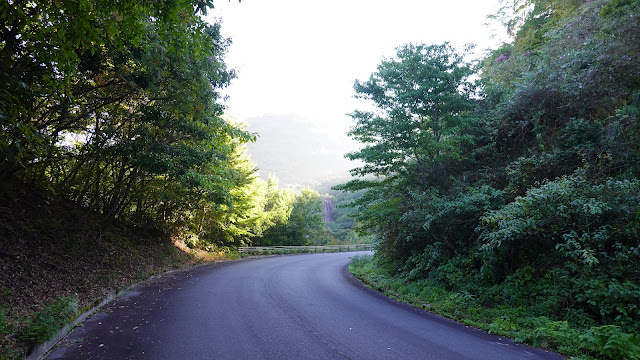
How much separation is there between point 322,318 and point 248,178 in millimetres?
16476

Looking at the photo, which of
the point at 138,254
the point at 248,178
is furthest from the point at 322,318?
the point at 248,178

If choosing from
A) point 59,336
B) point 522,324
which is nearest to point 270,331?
point 59,336

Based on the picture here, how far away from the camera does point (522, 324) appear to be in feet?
21.6

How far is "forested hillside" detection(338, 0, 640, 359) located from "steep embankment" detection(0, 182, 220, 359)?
8.04 m

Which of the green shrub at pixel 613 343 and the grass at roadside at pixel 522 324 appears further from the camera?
the grass at roadside at pixel 522 324

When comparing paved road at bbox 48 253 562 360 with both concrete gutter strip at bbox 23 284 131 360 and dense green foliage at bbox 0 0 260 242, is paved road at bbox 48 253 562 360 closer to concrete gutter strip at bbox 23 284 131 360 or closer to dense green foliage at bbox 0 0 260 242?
concrete gutter strip at bbox 23 284 131 360

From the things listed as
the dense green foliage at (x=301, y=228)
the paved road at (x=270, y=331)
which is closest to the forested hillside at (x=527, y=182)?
the paved road at (x=270, y=331)

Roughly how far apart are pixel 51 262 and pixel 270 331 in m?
6.48

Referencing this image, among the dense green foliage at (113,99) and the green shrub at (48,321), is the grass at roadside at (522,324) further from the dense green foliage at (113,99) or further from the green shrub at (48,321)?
the green shrub at (48,321)

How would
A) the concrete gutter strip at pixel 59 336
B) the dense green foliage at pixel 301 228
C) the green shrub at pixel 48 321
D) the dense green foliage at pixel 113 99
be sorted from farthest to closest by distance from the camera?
the dense green foliage at pixel 301 228 → the green shrub at pixel 48 321 → the concrete gutter strip at pixel 59 336 → the dense green foliage at pixel 113 99

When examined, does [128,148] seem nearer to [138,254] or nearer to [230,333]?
[230,333]

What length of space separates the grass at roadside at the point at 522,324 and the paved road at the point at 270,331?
0.34m

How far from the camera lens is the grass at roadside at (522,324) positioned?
496 cm

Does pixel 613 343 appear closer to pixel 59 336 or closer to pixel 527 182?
pixel 527 182
